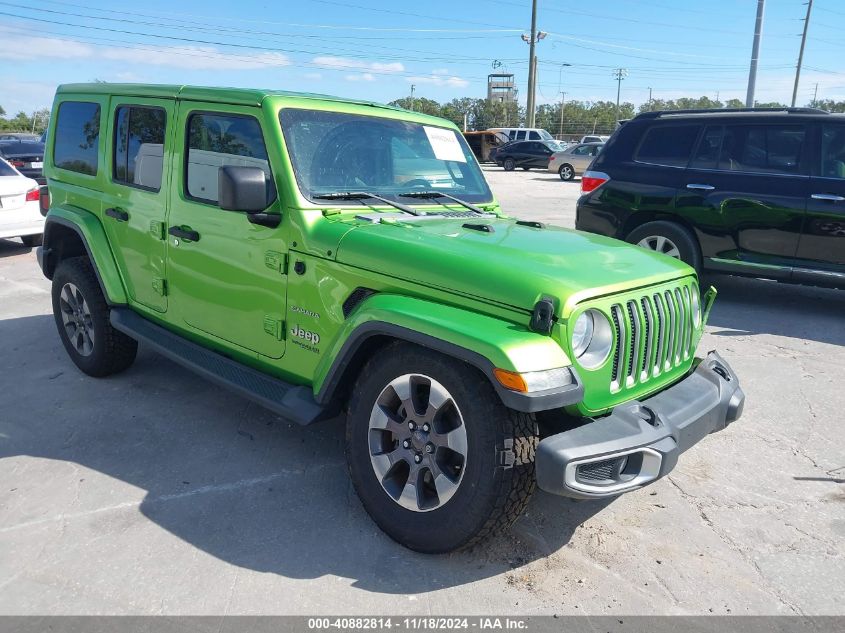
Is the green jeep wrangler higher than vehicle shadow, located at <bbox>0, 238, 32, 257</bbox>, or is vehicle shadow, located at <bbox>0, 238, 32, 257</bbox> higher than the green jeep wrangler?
the green jeep wrangler

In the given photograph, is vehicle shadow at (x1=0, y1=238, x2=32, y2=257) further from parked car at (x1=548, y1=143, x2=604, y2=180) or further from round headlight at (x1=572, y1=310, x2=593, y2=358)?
parked car at (x1=548, y1=143, x2=604, y2=180)

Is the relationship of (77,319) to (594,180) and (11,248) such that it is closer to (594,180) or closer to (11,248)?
(594,180)

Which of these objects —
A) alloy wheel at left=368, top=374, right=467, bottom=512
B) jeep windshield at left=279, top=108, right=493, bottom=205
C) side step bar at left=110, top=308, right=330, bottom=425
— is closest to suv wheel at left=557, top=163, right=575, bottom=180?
jeep windshield at left=279, top=108, right=493, bottom=205

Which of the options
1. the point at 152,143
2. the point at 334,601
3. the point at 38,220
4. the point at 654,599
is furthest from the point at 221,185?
the point at 38,220

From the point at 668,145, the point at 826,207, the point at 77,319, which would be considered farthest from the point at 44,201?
the point at 826,207

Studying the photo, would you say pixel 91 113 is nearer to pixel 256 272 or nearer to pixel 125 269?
pixel 125 269

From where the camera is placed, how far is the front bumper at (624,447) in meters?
2.49

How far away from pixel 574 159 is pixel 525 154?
427 cm

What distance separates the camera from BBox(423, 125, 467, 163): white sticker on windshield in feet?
13.8

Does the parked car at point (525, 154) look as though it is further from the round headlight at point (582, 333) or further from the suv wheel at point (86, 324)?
the round headlight at point (582, 333)

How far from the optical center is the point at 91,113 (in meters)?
4.71

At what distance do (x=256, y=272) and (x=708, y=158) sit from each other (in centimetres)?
542

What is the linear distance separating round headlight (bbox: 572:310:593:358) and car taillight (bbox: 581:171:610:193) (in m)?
5.28

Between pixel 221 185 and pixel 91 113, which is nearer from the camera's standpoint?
pixel 221 185
